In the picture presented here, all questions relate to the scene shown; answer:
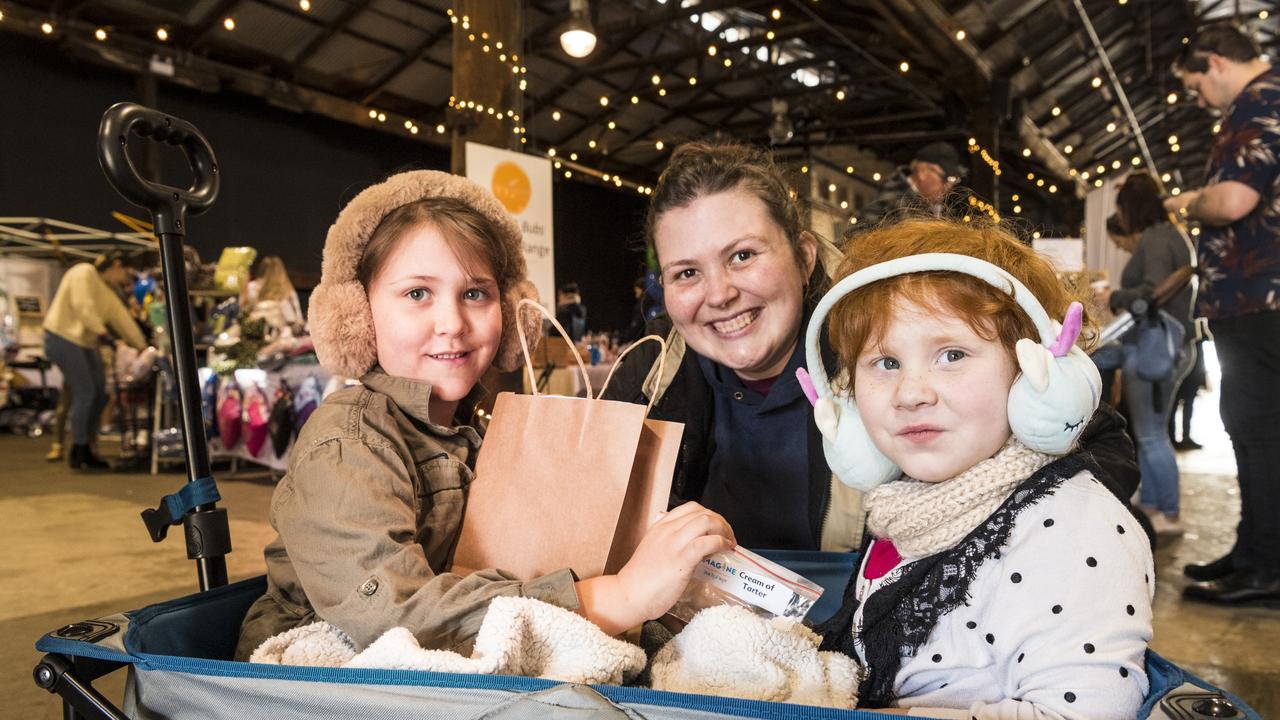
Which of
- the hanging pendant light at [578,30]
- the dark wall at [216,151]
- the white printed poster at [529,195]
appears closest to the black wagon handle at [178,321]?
the white printed poster at [529,195]

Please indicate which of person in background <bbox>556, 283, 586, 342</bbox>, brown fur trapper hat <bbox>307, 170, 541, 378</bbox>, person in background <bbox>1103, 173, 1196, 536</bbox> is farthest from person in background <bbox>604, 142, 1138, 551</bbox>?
person in background <bbox>556, 283, 586, 342</bbox>

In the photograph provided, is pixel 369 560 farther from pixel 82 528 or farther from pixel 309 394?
pixel 309 394

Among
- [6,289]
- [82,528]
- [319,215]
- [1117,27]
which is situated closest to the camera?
[82,528]

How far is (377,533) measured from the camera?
922mm

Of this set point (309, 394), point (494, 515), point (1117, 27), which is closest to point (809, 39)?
point (1117, 27)

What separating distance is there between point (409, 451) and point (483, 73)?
3.22 m

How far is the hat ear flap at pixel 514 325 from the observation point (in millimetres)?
1354

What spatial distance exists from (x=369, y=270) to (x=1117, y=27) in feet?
41.8

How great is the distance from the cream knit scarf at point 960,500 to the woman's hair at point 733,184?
0.72 metres

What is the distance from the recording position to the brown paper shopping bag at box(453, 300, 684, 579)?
3.26ft

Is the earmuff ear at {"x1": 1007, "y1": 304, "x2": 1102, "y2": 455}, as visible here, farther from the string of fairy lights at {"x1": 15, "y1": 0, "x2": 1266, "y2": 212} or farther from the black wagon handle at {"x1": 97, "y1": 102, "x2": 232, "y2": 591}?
the black wagon handle at {"x1": 97, "y1": 102, "x2": 232, "y2": 591}

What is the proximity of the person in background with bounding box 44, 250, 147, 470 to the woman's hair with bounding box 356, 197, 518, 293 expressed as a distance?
5782 millimetres

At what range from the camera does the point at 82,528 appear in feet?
13.6

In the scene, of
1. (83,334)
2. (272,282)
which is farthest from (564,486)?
(83,334)
